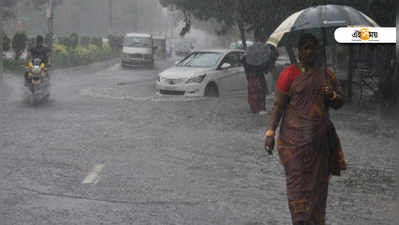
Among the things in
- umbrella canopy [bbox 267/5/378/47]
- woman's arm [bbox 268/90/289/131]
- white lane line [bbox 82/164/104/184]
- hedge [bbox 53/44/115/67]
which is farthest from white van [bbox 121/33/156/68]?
woman's arm [bbox 268/90/289/131]

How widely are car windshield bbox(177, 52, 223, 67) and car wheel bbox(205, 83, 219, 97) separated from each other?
0.60m

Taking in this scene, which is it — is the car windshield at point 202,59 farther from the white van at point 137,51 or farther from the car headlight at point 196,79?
the white van at point 137,51

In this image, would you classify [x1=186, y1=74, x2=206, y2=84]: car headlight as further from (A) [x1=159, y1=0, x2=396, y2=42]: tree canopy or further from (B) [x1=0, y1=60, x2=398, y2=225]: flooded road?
(A) [x1=159, y1=0, x2=396, y2=42]: tree canopy

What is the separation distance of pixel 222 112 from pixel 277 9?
6810mm

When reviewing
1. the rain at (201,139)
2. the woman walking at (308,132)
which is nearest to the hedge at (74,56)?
the rain at (201,139)

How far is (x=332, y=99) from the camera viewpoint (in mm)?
5277

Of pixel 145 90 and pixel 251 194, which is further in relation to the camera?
pixel 145 90

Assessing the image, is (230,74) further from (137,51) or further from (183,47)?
(183,47)

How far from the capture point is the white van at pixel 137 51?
39.3m

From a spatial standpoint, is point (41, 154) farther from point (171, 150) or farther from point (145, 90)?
point (145, 90)

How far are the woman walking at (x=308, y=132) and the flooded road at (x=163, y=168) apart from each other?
1088 mm

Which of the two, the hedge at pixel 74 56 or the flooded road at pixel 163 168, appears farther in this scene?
the hedge at pixel 74 56

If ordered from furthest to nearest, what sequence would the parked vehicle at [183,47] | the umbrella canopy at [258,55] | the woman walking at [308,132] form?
the parked vehicle at [183,47]
the umbrella canopy at [258,55]
the woman walking at [308,132]

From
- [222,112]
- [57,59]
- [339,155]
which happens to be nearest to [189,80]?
[222,112]
